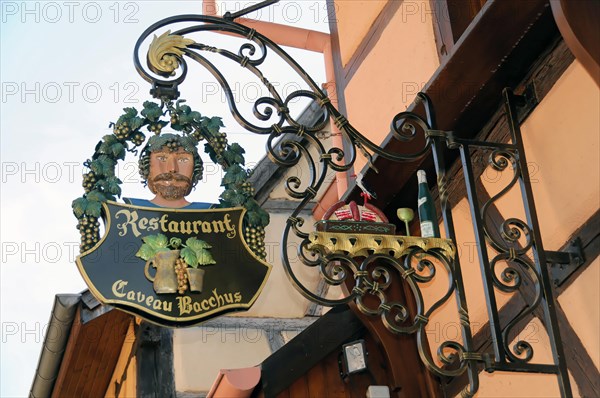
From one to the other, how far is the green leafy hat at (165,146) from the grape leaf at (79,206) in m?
0.35

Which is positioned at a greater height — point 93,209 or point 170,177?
point 170,177

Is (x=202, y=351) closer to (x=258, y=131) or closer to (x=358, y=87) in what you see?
(x=358, y=87)

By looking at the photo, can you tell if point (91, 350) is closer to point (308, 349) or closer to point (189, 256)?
point (308, 349)

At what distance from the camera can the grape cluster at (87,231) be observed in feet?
16.5

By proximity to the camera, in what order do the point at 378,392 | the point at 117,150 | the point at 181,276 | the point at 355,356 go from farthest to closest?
the point at 355,356, the point at 378,392, the point at 117,150, the point at 181,276

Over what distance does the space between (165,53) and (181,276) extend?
959 millimetres

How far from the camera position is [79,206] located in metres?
5.07

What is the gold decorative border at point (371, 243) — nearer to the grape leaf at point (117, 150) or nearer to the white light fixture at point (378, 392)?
the grape leaf at point (117, 150)

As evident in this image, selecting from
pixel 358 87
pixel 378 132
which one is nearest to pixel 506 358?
pixel 378 132

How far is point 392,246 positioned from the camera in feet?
16.4

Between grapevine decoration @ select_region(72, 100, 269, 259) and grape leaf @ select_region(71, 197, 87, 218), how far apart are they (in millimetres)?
19

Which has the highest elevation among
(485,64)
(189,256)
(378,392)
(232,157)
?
(485,64)

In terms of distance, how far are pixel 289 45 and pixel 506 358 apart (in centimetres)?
541

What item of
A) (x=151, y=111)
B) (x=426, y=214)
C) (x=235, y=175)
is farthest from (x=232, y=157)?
(x=426, y=214)
